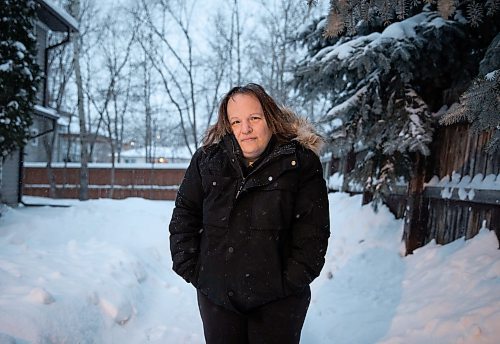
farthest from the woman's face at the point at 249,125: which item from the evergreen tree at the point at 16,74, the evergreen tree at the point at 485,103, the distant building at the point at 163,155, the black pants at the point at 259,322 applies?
the distant building at the point at 163,155

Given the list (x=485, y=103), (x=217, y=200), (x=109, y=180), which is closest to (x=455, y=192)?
(x=485, y=103)

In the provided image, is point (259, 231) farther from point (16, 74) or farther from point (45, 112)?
point (45, 112)

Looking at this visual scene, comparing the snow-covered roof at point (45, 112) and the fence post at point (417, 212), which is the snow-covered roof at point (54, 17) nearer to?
the snow-covered roof at point (45, 112)

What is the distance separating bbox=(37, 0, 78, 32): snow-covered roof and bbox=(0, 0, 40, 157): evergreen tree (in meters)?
3.24

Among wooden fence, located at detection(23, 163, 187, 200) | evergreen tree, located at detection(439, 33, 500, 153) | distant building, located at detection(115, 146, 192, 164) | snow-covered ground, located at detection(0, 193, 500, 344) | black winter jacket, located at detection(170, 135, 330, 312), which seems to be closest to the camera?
black winter jacket, located at detection(170, 135, 330, 312)

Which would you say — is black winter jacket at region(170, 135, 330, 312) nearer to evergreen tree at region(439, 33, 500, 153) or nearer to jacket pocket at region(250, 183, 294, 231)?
jacket pocket at region(250, 183, 294, 231)

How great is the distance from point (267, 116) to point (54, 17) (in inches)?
535

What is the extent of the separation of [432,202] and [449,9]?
3.01m

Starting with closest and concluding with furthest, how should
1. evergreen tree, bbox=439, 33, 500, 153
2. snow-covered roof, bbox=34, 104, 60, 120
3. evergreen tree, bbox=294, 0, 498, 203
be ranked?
evergreen tree, bbox=439, 33, 500, 153 → evergreen tree, bbox=294, 0, 498, 203 → snow-covered roof, bbox=34, 104, 60, 120

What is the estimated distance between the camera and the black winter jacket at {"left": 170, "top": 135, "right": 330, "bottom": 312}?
6.01 feet

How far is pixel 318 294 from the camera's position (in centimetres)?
464

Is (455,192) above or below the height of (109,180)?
above

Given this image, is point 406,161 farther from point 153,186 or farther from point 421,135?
point 153,186

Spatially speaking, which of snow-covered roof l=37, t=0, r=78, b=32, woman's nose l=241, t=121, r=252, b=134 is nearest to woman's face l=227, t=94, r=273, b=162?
woman's nose l=241, t=121, r=252, b=134
